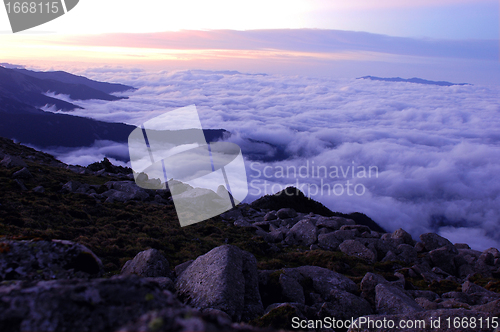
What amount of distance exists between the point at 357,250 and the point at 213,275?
1531 centimetres

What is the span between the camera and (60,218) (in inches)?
656

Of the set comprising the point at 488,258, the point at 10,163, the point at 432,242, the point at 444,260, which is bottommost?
the point at 432,242

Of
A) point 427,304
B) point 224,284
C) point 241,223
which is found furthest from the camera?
point 241,223

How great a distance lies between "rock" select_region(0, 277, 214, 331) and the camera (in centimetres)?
239

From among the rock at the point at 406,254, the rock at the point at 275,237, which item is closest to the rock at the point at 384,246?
the rock at the point at 406,254

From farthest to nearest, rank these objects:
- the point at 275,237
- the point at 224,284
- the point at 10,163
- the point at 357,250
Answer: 1. the point at 10,163
2. the point at 275,237
3. the point at 357,250
4. the point at 224,284

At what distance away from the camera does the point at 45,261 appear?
5.29m

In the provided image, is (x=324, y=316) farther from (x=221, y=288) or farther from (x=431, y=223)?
(x=431, y=223)

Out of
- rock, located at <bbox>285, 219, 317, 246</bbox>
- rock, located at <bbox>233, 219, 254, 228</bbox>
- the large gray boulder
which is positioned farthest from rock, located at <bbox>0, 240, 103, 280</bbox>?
rock, located at <bbox>233, 219, 254, 228</bbox>

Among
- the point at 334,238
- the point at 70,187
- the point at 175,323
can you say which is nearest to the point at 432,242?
the point at 334,238

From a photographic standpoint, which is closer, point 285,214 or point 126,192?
point 126,192

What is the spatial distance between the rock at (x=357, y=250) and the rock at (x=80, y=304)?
19.6 metres

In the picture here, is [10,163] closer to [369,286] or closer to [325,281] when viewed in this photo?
[325,281]

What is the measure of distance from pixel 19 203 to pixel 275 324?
59.4 feet
